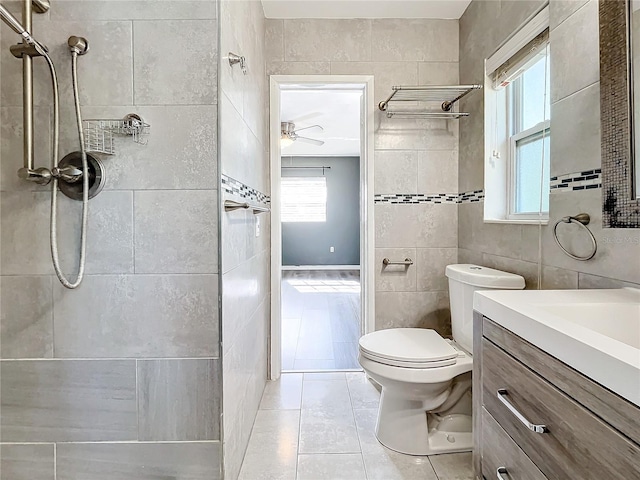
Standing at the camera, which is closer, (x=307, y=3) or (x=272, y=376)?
(x=307, y=3)

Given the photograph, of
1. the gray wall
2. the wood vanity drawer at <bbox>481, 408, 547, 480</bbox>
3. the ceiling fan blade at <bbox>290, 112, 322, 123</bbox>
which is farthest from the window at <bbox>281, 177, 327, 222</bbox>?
the wood vanity drawer at <bbox>481, 408, 547, 480</bbox>

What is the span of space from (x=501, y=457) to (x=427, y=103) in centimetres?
205

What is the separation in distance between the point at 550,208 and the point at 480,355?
0.77 meters

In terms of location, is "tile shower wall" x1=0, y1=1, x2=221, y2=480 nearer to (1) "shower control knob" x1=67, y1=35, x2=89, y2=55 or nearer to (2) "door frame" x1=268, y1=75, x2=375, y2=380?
(1) "shower control knob" x1=67, y1=35, x2=89, y2=55

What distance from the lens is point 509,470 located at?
100cm

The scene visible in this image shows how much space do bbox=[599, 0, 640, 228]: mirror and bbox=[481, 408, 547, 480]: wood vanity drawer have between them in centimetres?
75

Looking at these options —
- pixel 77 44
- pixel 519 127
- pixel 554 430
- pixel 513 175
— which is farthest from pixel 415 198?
pixel 77 44

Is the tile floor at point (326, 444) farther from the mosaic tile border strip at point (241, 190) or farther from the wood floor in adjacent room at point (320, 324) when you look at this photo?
the mosaic tile border strip at point (241, 190)

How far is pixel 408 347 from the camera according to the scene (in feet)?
5.72

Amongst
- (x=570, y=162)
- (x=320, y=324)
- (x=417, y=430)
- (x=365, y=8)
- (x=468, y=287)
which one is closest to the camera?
(x=570, y=162)

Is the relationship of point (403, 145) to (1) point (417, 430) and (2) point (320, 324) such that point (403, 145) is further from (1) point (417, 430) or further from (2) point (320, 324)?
(2) point (320, 324)

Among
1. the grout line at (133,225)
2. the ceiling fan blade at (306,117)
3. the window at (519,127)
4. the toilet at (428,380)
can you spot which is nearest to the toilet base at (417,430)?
the toilet at (428,380)

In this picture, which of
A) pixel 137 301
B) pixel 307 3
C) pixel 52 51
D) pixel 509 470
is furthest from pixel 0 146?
pixel 509 470

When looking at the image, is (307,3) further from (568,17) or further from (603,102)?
(603,102)
